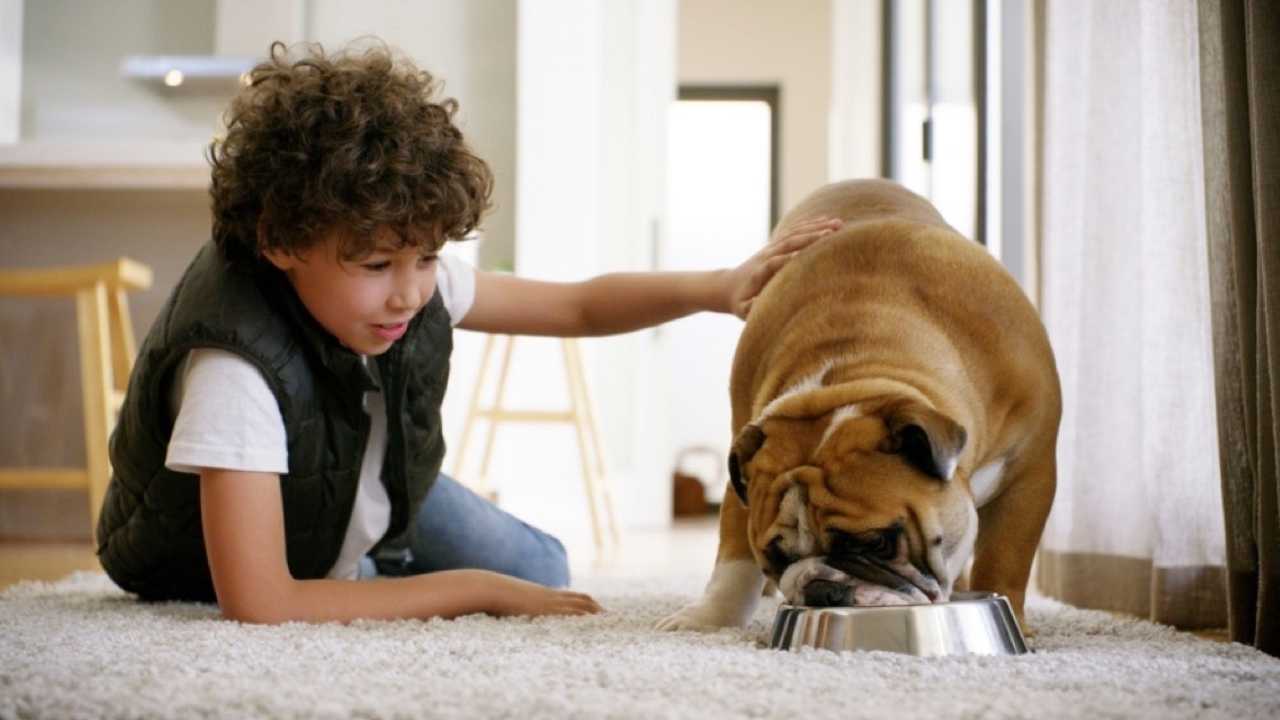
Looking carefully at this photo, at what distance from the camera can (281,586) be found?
5.03 ft

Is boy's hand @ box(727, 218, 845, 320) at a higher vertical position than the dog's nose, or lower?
higher

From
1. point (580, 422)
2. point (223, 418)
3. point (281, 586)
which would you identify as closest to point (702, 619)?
point (281, 586)

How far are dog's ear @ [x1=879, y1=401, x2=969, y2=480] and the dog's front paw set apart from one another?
0.34m

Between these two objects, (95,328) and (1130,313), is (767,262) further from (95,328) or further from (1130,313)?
(95,328)

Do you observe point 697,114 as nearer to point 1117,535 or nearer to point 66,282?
point 66,282

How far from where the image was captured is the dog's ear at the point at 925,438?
131cm

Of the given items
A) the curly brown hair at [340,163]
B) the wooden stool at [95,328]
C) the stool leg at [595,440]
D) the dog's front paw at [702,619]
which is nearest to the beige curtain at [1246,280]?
the dog's front paw at [702,619]

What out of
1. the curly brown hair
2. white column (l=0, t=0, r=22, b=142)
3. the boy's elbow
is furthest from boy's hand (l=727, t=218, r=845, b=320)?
white column (l=0, t=0, r=22, b=142)

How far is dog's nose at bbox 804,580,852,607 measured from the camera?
1.34 meters

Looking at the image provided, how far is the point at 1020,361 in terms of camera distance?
1.58 m

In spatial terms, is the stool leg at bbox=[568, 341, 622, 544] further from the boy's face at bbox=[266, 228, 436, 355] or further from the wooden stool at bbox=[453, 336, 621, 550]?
the boy's face at bbox=[266, 228, 436, 355]

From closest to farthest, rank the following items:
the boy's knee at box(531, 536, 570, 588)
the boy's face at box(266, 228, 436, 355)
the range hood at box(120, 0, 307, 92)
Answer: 1. the boy's face at box(266, 228, 436, 355)
2. the boy's knee at box(531, 536, 570, 588)
3. the range hood at box(120, 0, 307, 92)

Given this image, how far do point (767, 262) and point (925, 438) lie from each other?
0.54m

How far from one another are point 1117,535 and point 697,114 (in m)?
5.42
